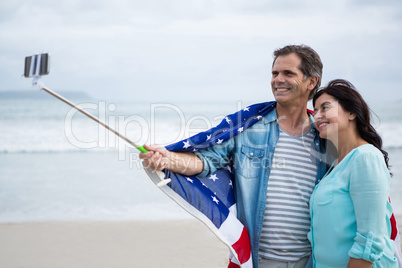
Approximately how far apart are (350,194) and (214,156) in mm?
792

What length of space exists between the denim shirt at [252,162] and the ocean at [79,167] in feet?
5.30

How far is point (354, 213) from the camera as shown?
1.95 metres

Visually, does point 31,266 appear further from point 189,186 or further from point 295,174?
point 295,174

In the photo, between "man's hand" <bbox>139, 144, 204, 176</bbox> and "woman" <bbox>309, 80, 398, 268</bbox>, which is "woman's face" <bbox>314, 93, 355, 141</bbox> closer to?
"woman" <bbox>309, 80, 398, 268</bbox>

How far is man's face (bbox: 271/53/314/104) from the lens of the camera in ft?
7.89

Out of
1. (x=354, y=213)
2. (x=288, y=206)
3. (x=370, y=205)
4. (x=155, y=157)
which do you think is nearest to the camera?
(x=370, y=205)

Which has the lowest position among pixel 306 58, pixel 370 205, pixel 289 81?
pixel 370 205

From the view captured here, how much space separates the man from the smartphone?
60cm

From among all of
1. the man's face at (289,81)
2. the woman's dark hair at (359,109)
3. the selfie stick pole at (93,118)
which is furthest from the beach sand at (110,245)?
the woman's dark hair at (359,109)

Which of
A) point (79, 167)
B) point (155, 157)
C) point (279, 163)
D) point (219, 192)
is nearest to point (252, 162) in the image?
point (279, 163)

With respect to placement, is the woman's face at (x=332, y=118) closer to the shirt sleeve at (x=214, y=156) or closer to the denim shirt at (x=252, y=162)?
the denim shirt at (x=252, y=162)

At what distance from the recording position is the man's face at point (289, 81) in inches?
94.7

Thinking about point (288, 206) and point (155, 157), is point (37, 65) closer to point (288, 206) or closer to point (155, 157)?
point (155, 157)

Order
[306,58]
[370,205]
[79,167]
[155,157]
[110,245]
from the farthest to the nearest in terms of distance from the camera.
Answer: [79,167] < [110,245] < [306,58] < [155,157] < [370,205]
